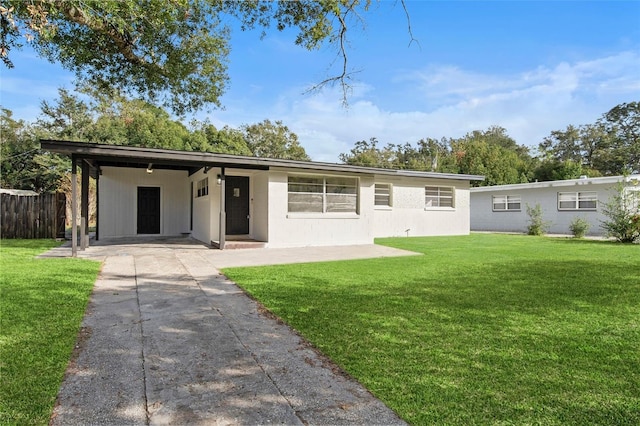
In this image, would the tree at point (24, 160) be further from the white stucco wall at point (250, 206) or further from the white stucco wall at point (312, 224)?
the white stucco wall at point (312, 224)

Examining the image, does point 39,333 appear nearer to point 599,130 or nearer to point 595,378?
point 595,378

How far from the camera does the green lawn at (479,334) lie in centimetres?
235

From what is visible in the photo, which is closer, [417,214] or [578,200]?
[417,214]

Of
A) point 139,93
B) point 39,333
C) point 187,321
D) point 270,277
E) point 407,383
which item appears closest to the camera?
point 407,383

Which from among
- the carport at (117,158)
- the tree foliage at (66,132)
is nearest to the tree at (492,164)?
the tree foliage at (66,132)

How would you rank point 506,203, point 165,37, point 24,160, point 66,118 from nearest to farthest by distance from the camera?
point 165,37, point 506,203, point 24,160, point 66,118

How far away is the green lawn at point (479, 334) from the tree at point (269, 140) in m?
34.7

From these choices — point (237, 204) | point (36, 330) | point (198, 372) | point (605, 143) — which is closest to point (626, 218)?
point (237, 204)

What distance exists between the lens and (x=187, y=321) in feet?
13.8

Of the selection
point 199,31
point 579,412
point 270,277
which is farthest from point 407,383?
point 199,31

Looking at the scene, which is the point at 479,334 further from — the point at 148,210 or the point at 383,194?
the point at 148,210

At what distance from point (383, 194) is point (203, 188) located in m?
7.54

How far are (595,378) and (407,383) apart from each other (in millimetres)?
1384

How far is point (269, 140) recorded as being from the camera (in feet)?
135
